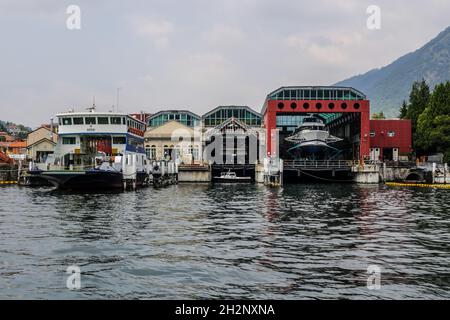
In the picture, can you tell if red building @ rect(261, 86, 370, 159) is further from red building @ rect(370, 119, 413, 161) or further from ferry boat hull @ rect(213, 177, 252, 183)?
red building @ rect(370, 119, 413, 161)

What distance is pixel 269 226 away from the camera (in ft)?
87.1

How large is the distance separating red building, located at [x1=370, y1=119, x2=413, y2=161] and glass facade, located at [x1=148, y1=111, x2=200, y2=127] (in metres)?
41.4

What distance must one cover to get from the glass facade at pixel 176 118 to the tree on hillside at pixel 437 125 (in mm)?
50015

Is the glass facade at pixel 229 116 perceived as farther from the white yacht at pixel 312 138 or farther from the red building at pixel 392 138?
the red building at pixel 392 138

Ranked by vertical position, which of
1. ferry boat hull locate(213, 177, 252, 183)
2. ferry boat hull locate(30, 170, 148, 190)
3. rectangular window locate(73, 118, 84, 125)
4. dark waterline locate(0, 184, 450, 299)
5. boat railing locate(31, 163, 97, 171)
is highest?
rectangular window locate(73, 118, 84, 125)

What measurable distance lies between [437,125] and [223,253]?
85.5 meters

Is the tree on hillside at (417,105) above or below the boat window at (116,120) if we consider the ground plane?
above

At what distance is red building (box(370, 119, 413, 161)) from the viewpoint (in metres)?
96.4

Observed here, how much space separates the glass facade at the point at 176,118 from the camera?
11512cm

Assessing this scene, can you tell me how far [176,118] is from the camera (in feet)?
381

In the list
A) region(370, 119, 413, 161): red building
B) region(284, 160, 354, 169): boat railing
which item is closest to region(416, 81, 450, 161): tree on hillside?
region(370, 119, 413, 161): red building

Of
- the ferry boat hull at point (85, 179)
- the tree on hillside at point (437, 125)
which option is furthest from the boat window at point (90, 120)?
the tree on hillside at point (437, 125)

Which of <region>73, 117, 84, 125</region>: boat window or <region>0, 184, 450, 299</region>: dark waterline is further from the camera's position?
<region>73, 117, 84, 125</region>: boat window

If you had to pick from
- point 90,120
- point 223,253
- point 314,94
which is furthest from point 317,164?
point 223,253
